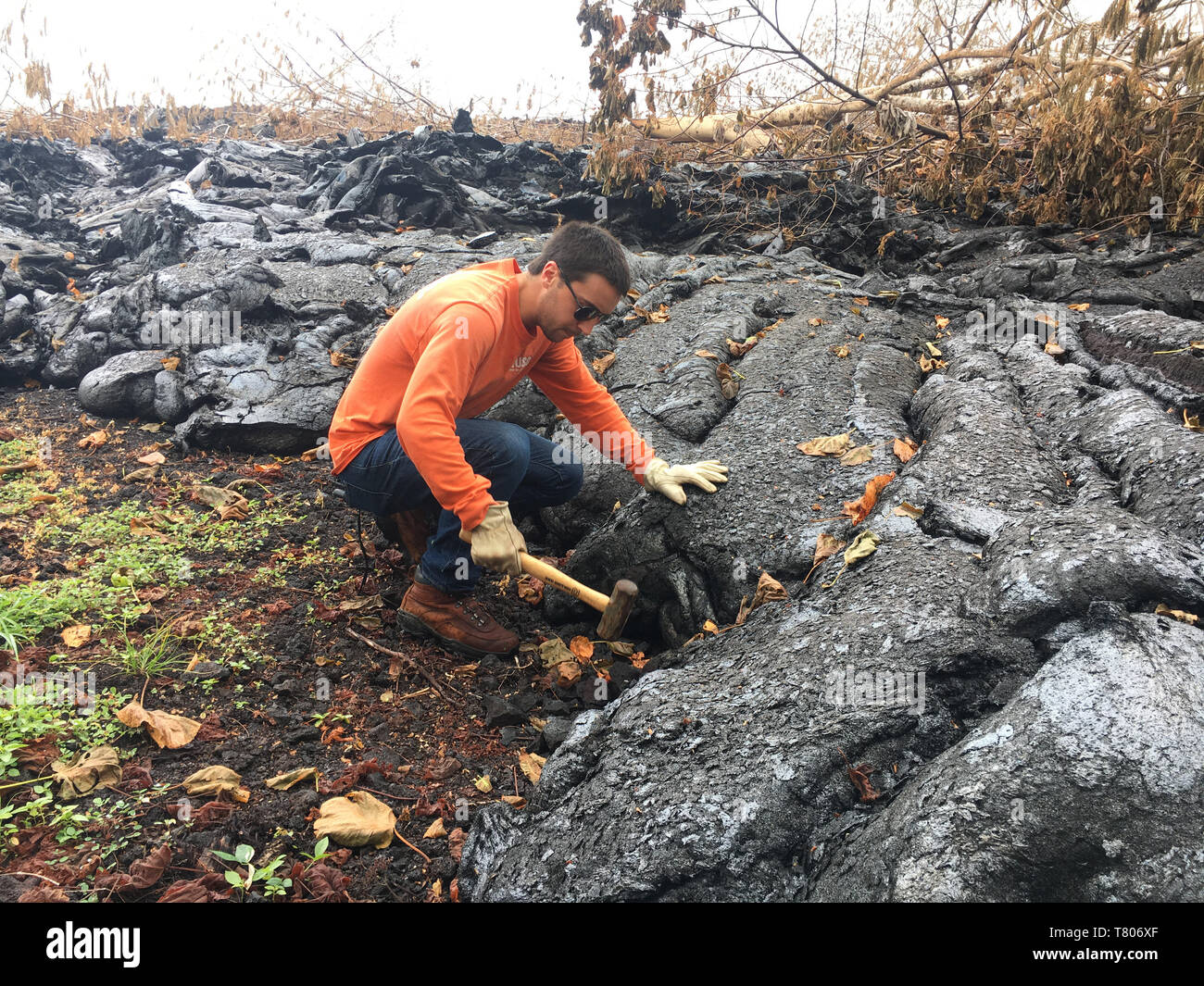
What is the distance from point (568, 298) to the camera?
2828 mm

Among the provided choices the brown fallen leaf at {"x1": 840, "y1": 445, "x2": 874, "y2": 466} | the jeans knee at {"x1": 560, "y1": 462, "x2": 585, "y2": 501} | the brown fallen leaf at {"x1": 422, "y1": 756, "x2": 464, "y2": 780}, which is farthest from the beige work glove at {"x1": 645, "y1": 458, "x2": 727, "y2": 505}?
the brown fallen leaf at {"x1": 422, "y1": 756, "x2": 464, "y2": 780}

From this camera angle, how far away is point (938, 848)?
1524mm

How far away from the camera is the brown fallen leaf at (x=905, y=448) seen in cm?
307

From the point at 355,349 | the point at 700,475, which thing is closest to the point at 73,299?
the point at 355,349

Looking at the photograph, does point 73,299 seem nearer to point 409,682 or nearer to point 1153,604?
point 409,682

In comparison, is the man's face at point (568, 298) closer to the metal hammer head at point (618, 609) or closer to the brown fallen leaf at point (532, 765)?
the metal hammer head at point (618, 609)

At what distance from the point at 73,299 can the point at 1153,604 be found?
6.72m

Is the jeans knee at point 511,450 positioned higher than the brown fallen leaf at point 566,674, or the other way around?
the jeans knee at point 511,450

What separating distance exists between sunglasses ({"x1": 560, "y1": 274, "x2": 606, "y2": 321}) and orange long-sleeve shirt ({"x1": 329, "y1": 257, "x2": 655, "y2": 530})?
0.22 meters

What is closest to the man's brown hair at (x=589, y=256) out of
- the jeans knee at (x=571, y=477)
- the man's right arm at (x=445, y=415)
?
the man's right arm at (x=445, y=415)

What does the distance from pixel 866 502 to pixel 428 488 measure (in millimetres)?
1686

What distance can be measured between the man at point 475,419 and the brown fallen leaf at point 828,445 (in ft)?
1.30

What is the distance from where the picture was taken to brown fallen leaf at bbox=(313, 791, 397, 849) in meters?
2.07
